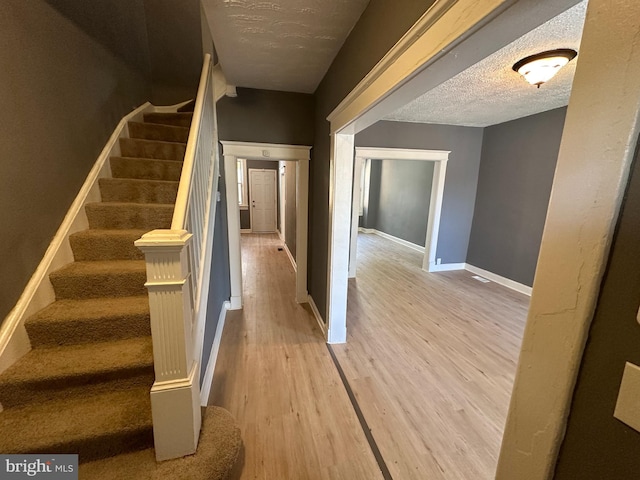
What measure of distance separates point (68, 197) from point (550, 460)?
9.09ft

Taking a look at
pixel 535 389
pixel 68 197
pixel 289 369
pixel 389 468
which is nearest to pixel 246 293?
pixel 289 369

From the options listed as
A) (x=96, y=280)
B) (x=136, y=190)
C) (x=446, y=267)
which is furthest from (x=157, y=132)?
(x=446, y=267)

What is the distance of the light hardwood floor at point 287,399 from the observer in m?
1.51

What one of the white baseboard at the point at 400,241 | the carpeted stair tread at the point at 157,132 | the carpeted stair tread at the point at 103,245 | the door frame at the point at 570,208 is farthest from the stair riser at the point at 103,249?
the white baseboard at the point at 400,241

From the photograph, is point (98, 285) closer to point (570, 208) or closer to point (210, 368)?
point (210, 368)

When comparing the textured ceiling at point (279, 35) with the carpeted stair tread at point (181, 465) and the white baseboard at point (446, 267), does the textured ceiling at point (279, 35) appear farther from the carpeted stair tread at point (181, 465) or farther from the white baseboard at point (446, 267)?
the white baseboard at point (446, 267)

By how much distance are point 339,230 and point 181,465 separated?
190 cm

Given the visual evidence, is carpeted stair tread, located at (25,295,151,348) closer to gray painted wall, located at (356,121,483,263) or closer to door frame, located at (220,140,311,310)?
door frame, located at (220,140,311,310)

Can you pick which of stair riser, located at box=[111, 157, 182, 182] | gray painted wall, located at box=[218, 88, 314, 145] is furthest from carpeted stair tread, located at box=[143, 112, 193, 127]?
stair riser, located at box=[111, 157, 182, 182]

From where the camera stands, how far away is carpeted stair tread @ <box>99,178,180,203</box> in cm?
219

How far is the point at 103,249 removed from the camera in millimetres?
1889

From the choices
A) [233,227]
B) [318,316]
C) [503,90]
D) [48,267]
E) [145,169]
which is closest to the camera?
[48,267]

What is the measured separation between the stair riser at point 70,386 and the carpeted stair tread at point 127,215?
3.57 ft

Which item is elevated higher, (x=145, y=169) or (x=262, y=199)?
(x=145, y=169)
